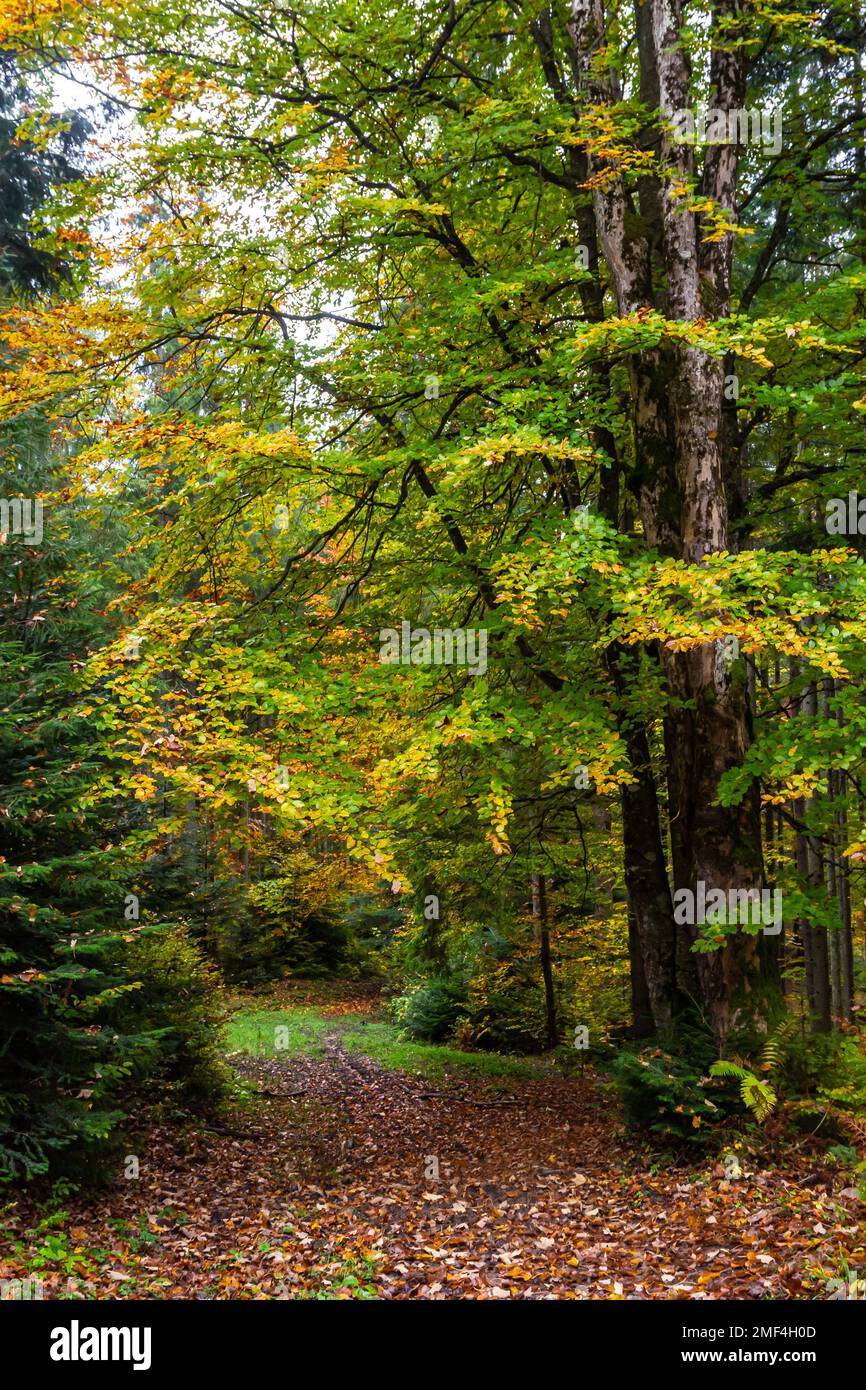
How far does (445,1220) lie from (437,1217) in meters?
0.10

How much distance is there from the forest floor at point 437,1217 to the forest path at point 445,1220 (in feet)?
0.06

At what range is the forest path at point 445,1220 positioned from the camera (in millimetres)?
5055

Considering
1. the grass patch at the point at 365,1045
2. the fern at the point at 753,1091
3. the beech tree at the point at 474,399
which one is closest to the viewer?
the fern at the point at 753,1091

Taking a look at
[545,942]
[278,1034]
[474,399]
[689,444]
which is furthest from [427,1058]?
[689,444]

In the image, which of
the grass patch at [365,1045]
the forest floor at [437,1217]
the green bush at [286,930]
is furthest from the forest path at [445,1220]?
the green bush at [286,930]

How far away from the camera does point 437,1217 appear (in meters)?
6.67

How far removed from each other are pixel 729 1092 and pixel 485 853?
4.21 meters

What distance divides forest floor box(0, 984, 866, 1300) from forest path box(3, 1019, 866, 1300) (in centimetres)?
2

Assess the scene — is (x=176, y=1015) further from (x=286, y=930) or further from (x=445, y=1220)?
(x=286, y=930)

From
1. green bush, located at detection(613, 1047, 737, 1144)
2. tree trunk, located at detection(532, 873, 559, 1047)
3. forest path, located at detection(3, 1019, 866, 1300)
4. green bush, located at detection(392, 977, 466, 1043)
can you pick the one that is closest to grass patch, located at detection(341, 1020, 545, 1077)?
green bush, located at detection(392, 977, 466, 1043)

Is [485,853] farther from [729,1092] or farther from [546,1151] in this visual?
[729,1092]

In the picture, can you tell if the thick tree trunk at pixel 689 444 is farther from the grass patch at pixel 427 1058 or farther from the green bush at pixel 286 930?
the green bush at pixel 286 930

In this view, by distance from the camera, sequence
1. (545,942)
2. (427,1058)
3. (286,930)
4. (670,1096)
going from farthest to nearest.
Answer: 1. (286,930)
2. (427,1058)
3. (545,942)
4. (670,1096)

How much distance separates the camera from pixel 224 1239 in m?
6.38
